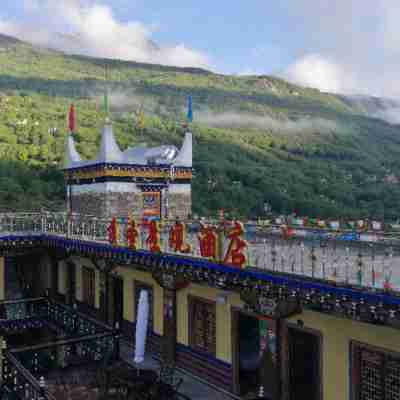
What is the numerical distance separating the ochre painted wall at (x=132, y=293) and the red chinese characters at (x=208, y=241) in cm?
422

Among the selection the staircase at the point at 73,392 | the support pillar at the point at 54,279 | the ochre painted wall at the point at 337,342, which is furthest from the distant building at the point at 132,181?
the ochre painted wall at the point at 337,342

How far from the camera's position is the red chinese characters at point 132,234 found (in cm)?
1268

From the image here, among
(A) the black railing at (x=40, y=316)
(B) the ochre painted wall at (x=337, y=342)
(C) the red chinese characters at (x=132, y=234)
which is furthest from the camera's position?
(A) the black railing at (x=40, y=316)

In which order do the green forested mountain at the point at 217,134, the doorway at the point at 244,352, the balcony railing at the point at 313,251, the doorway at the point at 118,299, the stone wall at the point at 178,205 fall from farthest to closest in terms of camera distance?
the green forested mountain at the point at 217,134, the stone wall at the point at 178,205, the doorway at the point at 118,299, the doorway at the point at 244,352, the balcony railing at the point at 313,251

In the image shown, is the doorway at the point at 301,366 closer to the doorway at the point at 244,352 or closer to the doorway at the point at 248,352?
the doorway at the point at 244,352

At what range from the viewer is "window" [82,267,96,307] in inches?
704

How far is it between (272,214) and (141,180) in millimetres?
22351

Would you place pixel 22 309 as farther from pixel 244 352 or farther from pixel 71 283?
pixel 244 352

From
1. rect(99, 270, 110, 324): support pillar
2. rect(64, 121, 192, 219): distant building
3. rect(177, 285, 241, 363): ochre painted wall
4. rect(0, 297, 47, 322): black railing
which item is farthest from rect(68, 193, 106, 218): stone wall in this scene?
rect(177, 285, 241, 363): ochre painted wall

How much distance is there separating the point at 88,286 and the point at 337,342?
11207 millimetres

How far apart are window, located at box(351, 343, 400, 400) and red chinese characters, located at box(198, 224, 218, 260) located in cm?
307

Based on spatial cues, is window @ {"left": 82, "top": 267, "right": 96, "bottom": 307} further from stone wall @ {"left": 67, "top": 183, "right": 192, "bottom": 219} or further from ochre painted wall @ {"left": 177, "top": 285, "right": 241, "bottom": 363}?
ochre painted wall @ {"left": 177, "top": 285, "right": 241, "bottom": 363}

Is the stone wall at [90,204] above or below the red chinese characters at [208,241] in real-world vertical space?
above

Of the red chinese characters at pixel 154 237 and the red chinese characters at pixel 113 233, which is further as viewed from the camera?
the red chinese characters at pixel 113 233
